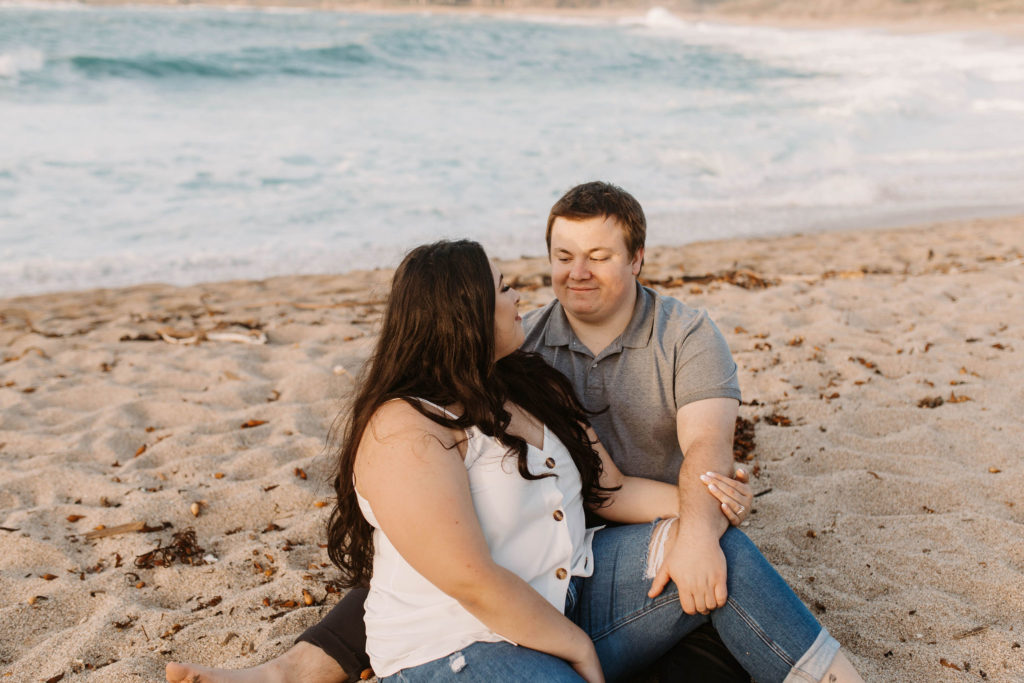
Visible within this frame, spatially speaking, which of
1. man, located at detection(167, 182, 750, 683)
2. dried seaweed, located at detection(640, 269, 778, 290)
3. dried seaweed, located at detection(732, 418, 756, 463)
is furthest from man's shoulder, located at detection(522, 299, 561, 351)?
dried seaweed, located at detection(640, 269, 778, 290)

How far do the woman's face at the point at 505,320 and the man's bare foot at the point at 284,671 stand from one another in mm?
1158

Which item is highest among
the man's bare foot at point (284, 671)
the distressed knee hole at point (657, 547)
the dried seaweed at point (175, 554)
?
the distressed knee hole at point (657, 547)

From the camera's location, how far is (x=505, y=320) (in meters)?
2.29

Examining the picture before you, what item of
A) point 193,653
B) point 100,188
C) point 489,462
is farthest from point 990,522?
point 100,188

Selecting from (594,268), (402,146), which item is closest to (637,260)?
(594,268)

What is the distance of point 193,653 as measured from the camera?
2.78 m

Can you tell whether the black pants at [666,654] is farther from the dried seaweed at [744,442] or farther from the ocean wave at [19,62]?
the ocean wave at [19,62]

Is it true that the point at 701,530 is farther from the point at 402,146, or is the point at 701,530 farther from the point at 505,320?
the point at 402,146

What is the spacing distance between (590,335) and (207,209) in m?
8.74

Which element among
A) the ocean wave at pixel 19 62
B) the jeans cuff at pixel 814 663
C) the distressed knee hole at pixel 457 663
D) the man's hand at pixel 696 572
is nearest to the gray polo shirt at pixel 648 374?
the man's hand at pixel 696 572

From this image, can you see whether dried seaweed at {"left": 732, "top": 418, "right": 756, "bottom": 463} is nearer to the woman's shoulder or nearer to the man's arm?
the man's arm

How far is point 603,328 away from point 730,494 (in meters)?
0.83

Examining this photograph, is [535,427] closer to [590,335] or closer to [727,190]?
[590,335]

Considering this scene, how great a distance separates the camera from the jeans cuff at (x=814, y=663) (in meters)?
Result: 2.18
